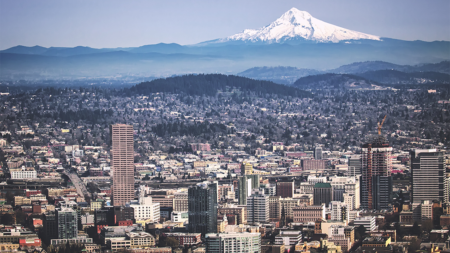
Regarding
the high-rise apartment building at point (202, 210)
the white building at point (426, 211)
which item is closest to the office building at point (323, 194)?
the white building at point (426, 211)

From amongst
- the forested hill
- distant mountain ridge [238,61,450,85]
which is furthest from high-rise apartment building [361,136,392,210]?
the forested hill

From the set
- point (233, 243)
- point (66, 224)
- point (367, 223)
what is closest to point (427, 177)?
point (367, 223)

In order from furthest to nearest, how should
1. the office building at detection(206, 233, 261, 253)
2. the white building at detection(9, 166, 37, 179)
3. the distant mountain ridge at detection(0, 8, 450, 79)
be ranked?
the distant mountain ridge at detection(0, 8, 450, 79)
the white building at detection(9, 166, 37, 179)
the office building at detection(206, 233, 261, 253)

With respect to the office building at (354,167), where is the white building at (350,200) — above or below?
below

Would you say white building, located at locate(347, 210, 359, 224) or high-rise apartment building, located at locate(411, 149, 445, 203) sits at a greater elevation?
high-rise apartment building, located at locate(411, 149, 445, 203)

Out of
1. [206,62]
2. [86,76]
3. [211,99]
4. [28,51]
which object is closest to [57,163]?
[211,99]

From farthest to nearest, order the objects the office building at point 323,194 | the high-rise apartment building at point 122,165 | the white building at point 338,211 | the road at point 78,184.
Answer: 1. the road at point 78,184
2. the high-rise apartment building at point 122,165
3. the office building at point 323,194
4. the white building at point 338,211

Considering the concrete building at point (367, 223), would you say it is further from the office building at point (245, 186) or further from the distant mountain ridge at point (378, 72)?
the distant mountain ridge at point (378, 72)

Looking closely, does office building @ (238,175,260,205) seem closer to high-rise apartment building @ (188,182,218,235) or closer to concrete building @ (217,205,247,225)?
concrete building @ (217,205,247,225)
